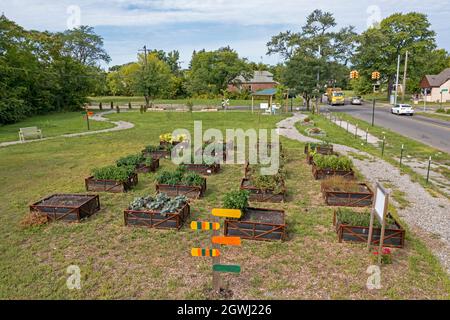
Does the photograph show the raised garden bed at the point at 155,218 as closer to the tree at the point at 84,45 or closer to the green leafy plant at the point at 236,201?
the green leafy plant at the point at 236,201

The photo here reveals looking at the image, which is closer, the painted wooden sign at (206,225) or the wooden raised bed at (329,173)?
the painted wooden sign at (206,225)

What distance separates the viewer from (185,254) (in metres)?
6.70

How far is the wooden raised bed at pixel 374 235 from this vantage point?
6.89m

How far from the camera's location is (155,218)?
793cm

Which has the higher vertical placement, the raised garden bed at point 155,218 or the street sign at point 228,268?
the street sign at point 228,268

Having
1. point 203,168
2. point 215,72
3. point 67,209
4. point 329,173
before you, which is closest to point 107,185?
point 67,209

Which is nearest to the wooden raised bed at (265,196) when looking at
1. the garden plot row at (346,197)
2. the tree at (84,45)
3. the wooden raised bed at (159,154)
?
the garden plot row at (346,197)

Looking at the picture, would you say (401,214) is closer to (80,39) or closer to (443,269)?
(443,269)

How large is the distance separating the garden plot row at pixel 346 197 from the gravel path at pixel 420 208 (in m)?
0.88

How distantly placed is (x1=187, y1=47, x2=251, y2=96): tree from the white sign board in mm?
56512

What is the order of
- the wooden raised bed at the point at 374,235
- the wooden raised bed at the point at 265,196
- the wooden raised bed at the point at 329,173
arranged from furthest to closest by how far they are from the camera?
1. the wooden raised bed at the point at 329,173
2. the wooden raised bed at the point at 265,196
3. the wooden raised bed at the point at 374,235

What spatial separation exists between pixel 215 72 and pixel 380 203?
57.6m

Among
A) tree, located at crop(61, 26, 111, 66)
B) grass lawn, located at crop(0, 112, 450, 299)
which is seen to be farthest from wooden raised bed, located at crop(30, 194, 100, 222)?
tree, located at crop(61, 26, 111, 66)
